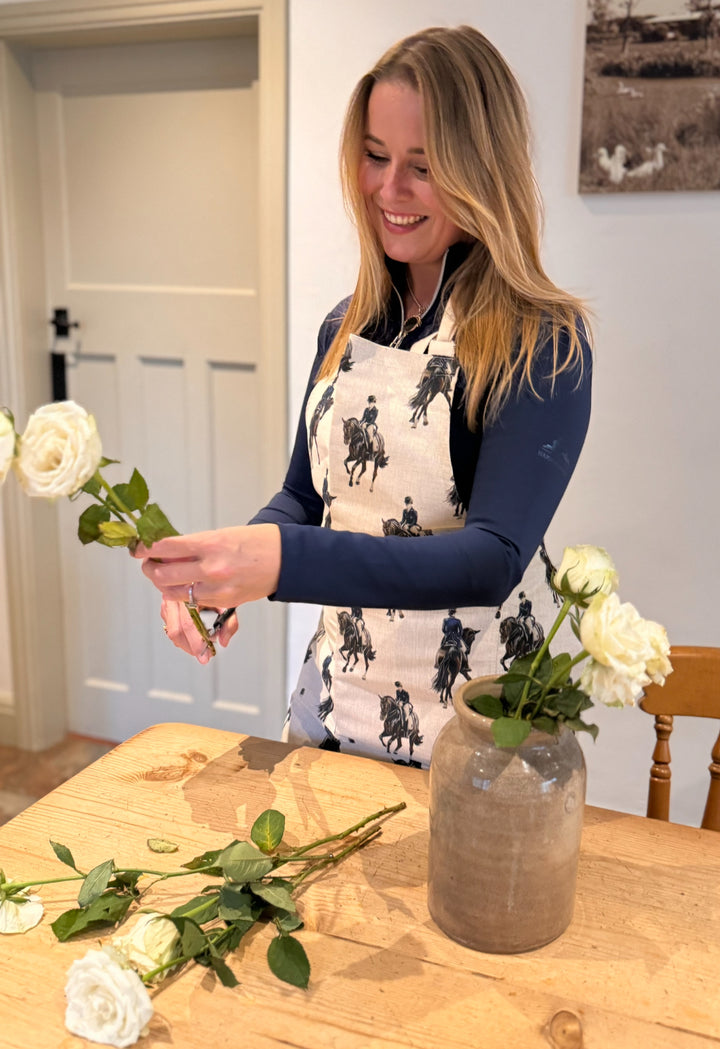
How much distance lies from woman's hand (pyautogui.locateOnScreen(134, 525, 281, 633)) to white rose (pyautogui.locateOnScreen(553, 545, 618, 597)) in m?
0.31

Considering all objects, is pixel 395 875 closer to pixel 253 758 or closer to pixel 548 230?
pixel 253 758

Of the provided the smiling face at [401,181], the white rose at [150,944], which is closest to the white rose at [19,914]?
the white rose at [150,944]

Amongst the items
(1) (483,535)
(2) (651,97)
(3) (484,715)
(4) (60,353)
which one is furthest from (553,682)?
(4) (60,353)

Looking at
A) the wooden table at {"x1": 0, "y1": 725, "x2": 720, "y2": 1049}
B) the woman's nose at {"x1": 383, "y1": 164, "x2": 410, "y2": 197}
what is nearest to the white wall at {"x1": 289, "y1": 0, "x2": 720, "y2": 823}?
the woman's nose at {"x1": 383, "y1": 164, "x2": 410, "y2": 197}

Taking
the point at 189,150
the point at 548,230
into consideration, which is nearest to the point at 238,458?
the point at 189,150

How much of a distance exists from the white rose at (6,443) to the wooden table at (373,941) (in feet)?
1.38

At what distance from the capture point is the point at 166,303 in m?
2.67

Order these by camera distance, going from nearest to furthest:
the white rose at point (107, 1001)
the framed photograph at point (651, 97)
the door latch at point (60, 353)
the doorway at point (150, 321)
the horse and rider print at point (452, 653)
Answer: the white rose at point (107, 1001) → the horse and rider print at point (452, 653) → the framed photograph at point (651, 97) → the doorway at point (150, 321) → the door latch at point (60, 353)

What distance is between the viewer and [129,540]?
2.69ft

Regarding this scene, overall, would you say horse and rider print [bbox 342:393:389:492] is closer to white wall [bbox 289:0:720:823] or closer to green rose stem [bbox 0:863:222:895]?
green rose stem [bbox 0:863:222:895]

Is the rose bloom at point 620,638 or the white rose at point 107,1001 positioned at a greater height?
the rose bloom at point 620,638

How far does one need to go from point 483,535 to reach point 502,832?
341 mm

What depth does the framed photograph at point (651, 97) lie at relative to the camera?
1825 mm

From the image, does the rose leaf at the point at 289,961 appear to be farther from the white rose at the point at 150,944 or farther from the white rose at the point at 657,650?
the white rose at the point at 657,650
